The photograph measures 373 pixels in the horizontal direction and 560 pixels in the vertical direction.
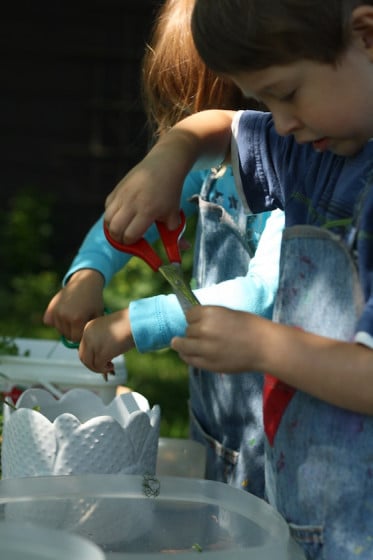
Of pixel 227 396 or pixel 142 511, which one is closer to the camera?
pixel 142 511

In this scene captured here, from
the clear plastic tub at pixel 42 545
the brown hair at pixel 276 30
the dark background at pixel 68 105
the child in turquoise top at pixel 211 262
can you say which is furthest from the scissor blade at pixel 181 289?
the dark background at pixel 68 105

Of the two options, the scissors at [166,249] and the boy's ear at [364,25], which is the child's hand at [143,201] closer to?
the scissors at [166,249]

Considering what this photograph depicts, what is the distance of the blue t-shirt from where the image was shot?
1474mm

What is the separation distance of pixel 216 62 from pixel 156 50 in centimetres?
91

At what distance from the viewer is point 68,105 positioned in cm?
633

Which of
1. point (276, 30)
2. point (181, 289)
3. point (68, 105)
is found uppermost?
point (276, 30)

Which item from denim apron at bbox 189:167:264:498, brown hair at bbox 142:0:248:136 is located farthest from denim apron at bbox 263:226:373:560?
brown hair at bbox 142:0:248:136

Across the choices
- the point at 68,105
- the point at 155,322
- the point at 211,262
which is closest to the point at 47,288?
the point at 68,105

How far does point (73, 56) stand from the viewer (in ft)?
20.5

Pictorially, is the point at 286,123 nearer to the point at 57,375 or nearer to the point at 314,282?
the point at 314,282

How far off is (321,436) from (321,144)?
1.36 ft

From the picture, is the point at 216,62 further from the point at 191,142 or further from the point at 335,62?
the point at 191,142

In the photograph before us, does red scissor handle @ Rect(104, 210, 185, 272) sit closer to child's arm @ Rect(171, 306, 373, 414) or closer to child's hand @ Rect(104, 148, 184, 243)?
child's hand @ Rect(104, 148, 184, 243)

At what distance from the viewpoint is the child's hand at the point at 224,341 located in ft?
4.75
